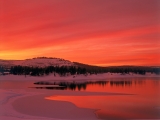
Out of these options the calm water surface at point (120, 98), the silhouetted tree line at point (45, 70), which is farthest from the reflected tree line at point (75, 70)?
the calm water surface at point (120, 98)

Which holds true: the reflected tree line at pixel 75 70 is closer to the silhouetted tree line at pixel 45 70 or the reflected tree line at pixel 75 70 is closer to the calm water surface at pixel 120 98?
the silhouetted tree line at pixel 45 70

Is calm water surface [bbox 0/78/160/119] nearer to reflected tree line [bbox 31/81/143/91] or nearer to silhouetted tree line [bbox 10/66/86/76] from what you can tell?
reflected tree line [bbox 31/81/143/91]

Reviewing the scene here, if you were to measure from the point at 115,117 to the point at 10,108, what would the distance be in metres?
1.11

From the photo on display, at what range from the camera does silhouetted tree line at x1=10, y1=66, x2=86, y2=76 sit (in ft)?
9.16

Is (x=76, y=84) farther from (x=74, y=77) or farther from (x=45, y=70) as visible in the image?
(x=45, y=70)

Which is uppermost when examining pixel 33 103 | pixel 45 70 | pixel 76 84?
pixel 45 70

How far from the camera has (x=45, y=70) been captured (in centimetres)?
286

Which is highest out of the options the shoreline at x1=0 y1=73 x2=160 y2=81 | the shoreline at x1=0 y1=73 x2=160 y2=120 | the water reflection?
the shoreline at x1=0 y1=73 x2=160 y2=81

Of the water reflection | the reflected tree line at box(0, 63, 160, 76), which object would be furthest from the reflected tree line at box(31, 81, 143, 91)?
the reflected tree line at box(0, 63, 160, 76)

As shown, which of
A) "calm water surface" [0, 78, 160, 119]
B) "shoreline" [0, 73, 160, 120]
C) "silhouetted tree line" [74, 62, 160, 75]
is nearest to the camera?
"shoreline" [0, 73, 160, 120]

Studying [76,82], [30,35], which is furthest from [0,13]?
[76,82]

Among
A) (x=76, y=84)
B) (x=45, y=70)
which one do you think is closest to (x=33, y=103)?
(x=45, y=70)

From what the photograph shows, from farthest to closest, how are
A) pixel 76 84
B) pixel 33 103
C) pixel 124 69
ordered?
1. pixel 124 69
2. pixel 76 84
3. pixel 33 103

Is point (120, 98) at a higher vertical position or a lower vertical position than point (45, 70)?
lower
